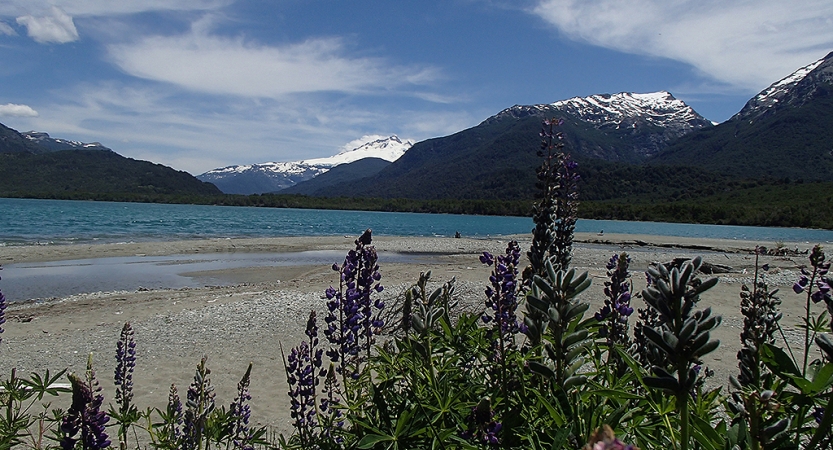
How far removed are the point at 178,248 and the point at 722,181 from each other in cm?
17218

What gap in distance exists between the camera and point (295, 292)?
57.4 feet

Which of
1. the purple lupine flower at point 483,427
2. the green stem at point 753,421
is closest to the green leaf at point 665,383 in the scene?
the green stem at point 753,421

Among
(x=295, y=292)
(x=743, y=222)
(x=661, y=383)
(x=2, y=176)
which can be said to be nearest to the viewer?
(x=661, y=383)

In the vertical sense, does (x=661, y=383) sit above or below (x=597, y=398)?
above

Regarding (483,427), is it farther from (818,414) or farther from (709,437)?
(818,414)

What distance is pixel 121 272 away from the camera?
911 inches

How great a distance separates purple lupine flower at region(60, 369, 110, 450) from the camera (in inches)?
73.9

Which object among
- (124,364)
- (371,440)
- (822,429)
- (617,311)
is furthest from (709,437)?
(124,364)

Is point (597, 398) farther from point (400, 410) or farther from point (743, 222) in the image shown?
point (743, 222)

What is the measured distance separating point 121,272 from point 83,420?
24.5m

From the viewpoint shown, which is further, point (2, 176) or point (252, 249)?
point (2, 176)

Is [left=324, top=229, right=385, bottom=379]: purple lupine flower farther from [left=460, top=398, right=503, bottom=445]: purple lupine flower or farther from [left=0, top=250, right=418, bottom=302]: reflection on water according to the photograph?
[left=0, top=250, right=418, bottom=302]: reflection on water

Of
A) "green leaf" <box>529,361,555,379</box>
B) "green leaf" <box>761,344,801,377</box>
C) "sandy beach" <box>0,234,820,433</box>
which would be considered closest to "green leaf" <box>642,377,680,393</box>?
"green leaf" <box>529,361,555,379</box>

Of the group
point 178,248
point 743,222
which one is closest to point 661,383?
point 178,248
